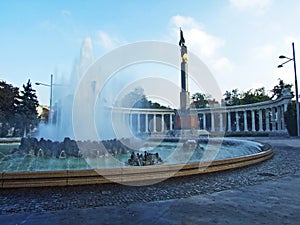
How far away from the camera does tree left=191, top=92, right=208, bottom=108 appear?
88.0 metres

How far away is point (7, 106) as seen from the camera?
4238 cm

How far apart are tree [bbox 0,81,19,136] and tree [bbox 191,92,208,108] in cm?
5813

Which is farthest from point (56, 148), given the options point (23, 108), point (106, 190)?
point (23, 108)

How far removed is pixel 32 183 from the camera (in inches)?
250

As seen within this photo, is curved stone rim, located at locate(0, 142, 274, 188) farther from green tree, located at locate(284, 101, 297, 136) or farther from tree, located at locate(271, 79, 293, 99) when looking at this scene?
tree, located at locate(271, 79, 293, 99)

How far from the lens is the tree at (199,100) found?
3465 inches

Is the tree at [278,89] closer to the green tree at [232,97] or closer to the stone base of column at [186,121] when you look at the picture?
the green tree at [232,97]

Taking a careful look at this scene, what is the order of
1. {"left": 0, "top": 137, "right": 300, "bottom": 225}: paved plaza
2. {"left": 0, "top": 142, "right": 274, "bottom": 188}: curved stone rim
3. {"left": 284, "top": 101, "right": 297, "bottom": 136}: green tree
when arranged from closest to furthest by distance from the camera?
{"left": 0, "top": 137, "right": 300, "bottom": 225}: paved plaza
{"left": 0, "top": 142, "right": 274, "bottom": 188}: curved stone rim
{"left": 284, "top": 101, "right": 297, "bottom": 136}: green tree

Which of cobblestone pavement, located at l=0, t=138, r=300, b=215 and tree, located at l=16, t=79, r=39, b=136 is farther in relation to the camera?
tree, located at l=16, t=79, r=39, b=136

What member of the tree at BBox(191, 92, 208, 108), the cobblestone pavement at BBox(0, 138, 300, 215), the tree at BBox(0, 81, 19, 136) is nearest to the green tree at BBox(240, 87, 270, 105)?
the tree at BBox(191, 92, 208, 108)

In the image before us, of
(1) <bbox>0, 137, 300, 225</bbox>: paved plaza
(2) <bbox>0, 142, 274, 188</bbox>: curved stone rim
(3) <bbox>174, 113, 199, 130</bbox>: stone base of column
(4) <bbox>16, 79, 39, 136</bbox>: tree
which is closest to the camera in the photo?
(1) <bbox>0, 137, 300, 225</bbox>: paved plaza

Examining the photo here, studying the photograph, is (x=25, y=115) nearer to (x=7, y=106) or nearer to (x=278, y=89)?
(x=7, y=106)

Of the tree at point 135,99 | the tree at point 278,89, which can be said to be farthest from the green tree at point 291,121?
the tree at point 278,89

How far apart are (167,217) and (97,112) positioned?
1806 centimetres
